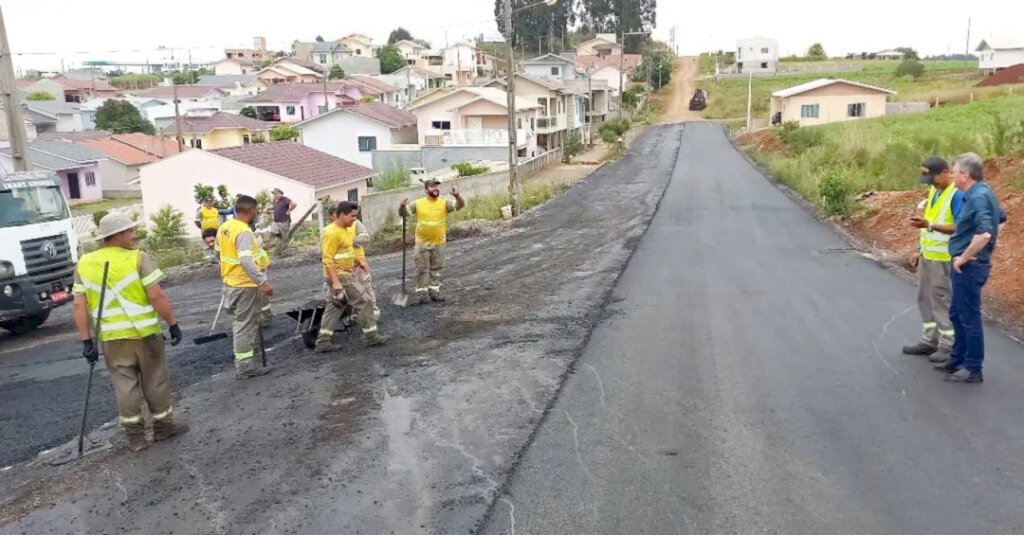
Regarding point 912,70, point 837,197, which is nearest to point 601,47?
point 912,70

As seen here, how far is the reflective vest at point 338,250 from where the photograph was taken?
8.41 metres

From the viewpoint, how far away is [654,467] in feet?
17.6

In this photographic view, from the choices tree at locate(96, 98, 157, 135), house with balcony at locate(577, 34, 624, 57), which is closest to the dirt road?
tree at locate(96, 98, 157, 135)

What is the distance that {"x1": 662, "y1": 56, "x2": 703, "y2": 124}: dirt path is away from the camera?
253 ft

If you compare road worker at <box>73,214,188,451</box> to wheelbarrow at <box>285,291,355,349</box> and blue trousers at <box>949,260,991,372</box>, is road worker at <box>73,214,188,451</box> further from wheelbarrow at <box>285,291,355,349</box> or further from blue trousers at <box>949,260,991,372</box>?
blue trousers at <box>949,260,991,372</box>

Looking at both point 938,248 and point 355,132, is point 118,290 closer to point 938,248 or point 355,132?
point 938,248

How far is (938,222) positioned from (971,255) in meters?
0.74

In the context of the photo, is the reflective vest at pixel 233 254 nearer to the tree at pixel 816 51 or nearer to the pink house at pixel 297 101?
the pink house at pixel 297 101

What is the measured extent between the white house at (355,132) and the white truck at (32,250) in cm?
3424

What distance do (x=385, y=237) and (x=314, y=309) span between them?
10.1 meters

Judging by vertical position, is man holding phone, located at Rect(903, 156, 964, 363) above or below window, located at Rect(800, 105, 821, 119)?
below

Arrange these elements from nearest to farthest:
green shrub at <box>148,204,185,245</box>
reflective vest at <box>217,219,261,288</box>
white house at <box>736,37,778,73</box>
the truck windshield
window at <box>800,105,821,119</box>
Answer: reflective vest at <box>217,219,261,288</box> → the truck windshield → green shrub at <box>148,204,185,245</box> → window at <box>800,105,821,119</box> → white house at <box>736,37,778,73</box>

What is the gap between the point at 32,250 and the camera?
11.7 metres

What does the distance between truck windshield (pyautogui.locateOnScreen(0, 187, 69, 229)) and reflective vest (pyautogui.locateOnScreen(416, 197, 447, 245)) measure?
5913 mm
